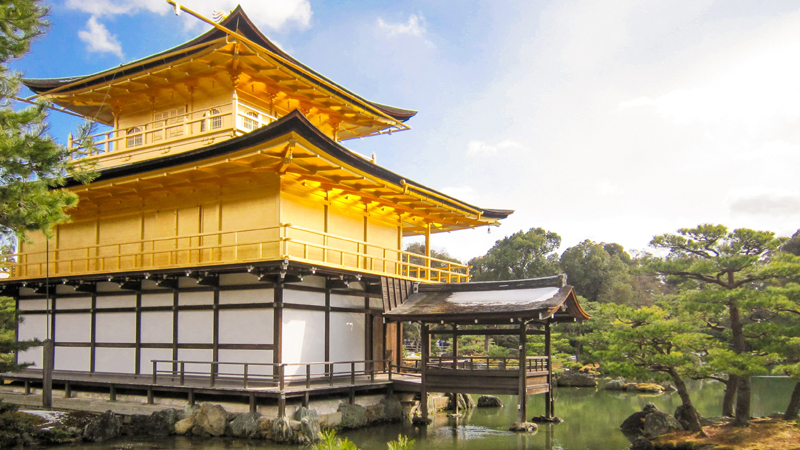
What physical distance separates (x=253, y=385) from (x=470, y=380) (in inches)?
Answer: 210

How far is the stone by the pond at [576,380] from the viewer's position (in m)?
29.4

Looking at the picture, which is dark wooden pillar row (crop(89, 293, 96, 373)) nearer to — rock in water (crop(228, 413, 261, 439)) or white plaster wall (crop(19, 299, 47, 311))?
white plaster wall (crop(19, 299, 47, 311))

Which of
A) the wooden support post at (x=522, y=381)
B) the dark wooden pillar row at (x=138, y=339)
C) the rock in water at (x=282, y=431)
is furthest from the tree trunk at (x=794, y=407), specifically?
the dark wooden pillar row at (x=138, y=339)

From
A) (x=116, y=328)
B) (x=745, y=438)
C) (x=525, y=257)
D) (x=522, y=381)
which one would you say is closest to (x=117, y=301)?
(x=116, y=328)

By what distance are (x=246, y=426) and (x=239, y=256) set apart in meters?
4.40

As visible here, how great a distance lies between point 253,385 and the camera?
14641 millimetres

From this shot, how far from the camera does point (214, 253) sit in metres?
16.2

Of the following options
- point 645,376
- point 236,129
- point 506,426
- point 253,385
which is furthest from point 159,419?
point 645,376

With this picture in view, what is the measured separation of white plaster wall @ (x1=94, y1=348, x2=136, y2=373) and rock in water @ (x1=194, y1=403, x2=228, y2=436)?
4.26 meters

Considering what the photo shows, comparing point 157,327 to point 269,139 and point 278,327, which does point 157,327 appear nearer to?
point 278,327

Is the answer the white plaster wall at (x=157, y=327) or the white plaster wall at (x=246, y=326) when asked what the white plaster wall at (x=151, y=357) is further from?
the white plaster wall at (x=246, y=326)

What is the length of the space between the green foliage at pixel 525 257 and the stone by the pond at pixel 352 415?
1172 inches

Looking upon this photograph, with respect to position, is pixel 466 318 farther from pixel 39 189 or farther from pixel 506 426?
pixel 39 189

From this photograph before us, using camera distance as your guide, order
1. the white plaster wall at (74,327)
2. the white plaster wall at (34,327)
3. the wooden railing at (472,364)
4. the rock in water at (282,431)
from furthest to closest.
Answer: the white plaster wall at (34,327)
the white plaster wall at (74,327)
the wooden railing at (472,364)
the rock in water at (282,431)
